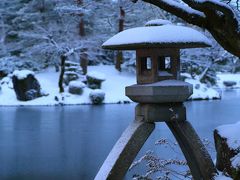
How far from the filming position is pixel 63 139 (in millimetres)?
9727

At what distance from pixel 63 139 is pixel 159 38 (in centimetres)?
607

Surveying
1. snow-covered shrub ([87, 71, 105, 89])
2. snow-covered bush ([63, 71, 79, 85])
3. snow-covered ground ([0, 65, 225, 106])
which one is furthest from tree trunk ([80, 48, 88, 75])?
snow-covered shrub ([87, 71, 105, 89])

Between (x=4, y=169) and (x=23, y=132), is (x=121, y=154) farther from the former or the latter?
(x=23, y=132)

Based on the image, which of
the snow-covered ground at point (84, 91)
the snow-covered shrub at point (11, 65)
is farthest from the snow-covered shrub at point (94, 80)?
the snow-covered shrub at point (11, 65)

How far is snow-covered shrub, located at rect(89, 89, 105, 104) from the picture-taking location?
19.8m

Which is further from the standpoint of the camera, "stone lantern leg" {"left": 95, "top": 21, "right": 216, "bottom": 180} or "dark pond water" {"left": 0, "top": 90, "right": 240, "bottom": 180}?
"dark pond water" {"left": 0, "top": 90, "right": 240, "bottom": 180}

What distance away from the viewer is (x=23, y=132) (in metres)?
11.0

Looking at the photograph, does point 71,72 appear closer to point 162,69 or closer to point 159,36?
point 162,69

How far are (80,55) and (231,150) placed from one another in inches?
792

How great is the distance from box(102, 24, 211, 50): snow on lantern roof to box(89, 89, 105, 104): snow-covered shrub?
15.5 meters

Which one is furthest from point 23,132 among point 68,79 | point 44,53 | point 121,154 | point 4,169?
point 44,53

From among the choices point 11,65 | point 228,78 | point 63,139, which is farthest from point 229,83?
point 63,139

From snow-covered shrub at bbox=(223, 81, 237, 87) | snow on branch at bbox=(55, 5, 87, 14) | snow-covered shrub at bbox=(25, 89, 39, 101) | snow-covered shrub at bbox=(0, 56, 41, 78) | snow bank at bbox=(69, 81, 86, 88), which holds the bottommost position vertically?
snow-covered shrub at bbox=(223, 81, 237, 87)

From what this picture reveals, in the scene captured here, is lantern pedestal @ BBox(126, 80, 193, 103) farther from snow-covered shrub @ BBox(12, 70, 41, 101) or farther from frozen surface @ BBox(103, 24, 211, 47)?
snow-covered shrub @ BBox(12, 70, 41, 101)
